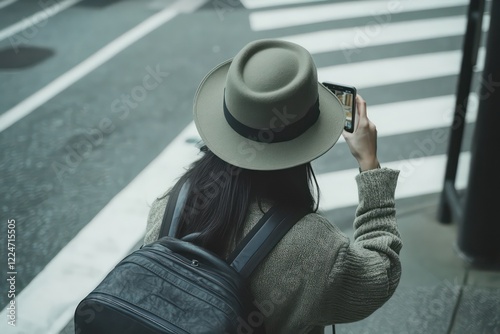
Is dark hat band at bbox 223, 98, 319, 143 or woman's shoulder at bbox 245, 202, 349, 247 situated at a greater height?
dark hat band at bbox 223, 98, 319, 143

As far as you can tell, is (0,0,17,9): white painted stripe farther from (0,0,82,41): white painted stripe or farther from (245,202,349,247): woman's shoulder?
(245,202,349,247): woman's shoulder

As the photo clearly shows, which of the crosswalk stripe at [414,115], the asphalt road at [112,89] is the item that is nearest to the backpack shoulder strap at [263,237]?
the asphalt road at [112,89]

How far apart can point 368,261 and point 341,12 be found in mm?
7024

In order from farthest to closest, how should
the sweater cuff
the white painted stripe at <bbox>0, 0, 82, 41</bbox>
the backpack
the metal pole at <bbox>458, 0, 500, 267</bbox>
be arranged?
1. the white painted stripe at <bbox>0, 0, 82, 41</bbox>
2. the metal pole at <bbox>458, 0, 500, 267</bbox>
3. the sweater cuff
4. the backpack

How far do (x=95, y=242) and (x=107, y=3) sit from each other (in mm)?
5264

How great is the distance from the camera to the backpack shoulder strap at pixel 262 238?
6.07ft

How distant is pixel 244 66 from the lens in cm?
200

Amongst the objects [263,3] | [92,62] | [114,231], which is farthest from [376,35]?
[114,231]

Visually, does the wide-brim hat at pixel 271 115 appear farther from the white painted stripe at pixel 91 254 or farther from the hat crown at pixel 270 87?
the white painted stripe at pixel 91 254

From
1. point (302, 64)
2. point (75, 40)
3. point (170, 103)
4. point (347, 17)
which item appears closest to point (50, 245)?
point (170, 103)

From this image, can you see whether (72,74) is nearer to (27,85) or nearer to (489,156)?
(27,85)

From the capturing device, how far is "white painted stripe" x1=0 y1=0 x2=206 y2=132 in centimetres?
642

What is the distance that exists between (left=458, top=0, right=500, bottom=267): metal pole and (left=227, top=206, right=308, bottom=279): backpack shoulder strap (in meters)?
2.15

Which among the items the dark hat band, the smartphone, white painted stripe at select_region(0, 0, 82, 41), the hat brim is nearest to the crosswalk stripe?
the smartphone
